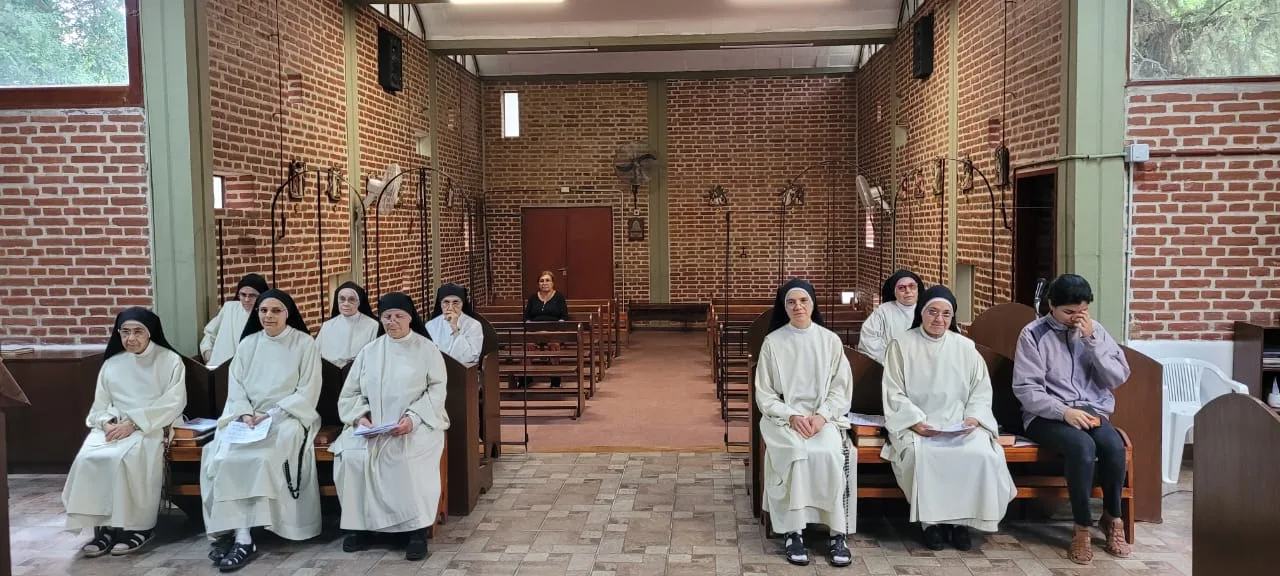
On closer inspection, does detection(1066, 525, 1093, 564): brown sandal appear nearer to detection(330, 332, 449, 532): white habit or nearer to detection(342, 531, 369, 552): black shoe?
detection(330, 332, 449, 532): white habit

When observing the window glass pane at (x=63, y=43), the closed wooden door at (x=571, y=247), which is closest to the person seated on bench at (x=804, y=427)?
the window glass pane at (x=63, y=43)

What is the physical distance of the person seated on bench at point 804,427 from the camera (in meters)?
5.03

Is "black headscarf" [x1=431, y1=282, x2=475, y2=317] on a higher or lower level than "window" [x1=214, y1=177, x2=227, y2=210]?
lower

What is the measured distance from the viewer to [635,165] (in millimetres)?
15836

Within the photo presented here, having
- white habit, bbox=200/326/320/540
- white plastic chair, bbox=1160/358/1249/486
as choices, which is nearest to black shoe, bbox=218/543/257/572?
white habit, bbox=200/326/320/540

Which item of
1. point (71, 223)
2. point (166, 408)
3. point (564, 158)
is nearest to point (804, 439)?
point (166, 408)

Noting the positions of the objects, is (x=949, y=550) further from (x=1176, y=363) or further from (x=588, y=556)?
(x=1176, y=363)

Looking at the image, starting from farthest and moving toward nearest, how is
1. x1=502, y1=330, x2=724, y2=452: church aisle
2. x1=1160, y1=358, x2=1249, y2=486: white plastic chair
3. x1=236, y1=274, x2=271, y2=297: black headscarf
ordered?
x1=502, y1=330, x2=724, y2=452: church aisle → x1=236, y1=274, x2=271, y2=297: black headscarf → x1=1160, y1=358, x2=1249, y2=486: white plastic chair

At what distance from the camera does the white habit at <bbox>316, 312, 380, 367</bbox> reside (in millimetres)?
7023

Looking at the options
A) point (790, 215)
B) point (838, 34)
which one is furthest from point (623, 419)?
point (790, 215)

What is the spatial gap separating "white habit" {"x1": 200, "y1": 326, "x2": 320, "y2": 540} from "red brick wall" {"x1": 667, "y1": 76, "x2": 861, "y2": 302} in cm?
1090

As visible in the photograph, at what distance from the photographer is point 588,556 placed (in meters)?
5.07

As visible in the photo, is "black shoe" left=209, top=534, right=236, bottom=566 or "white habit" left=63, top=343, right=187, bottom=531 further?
"white habit" left=63, top=343, right=187, bottom=531

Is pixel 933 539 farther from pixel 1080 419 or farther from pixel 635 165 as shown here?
pixel 635 165
